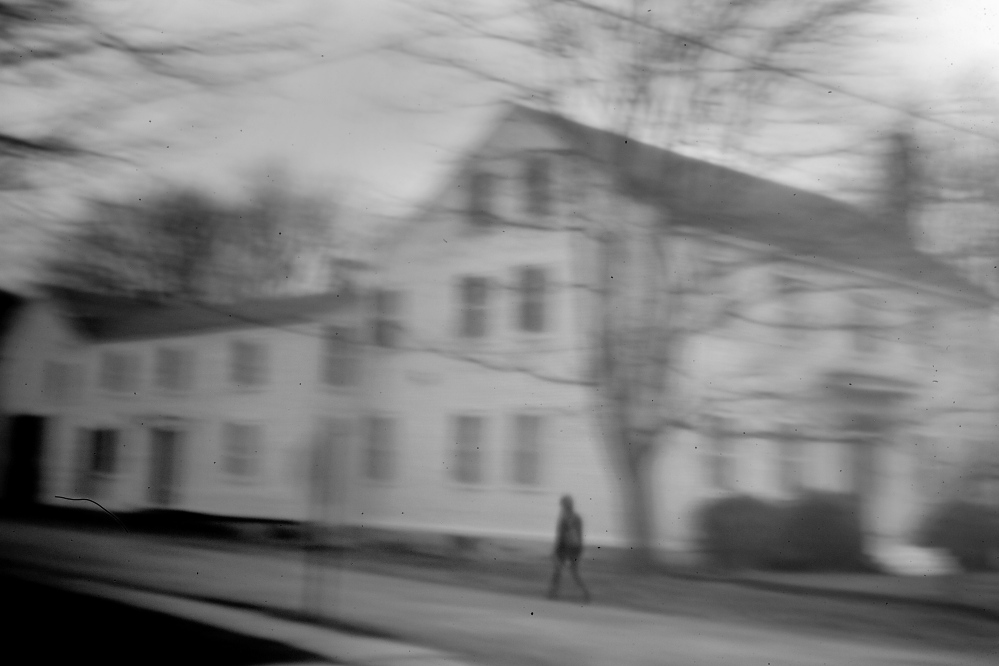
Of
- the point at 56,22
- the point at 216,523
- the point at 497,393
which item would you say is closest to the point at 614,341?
the point at 497,393

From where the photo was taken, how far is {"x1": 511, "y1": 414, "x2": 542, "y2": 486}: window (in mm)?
1514

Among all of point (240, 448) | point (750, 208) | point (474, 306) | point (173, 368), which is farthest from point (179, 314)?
point (750, 208)

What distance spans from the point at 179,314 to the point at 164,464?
29cm

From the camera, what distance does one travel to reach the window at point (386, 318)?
1612 mm

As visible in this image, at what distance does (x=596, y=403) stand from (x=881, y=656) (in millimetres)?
530

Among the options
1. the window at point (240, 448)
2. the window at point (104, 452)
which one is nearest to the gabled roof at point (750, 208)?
the window at point (240, 448)

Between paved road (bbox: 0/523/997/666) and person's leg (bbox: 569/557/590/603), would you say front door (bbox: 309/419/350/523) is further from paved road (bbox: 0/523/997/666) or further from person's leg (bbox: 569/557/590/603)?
person's leg (bbox: 569/557/590/603)

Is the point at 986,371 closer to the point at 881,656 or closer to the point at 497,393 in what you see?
the point at 881,656

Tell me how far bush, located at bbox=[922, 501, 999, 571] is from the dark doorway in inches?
64.8

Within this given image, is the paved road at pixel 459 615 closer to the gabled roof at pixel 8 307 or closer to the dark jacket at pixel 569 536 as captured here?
the dark jacket at pixel 569 536

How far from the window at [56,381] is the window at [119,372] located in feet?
0.30

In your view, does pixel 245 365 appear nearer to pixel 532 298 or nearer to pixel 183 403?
pixel 183 403

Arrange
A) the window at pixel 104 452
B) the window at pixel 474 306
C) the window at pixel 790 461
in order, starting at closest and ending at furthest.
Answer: the window at pixel 790 461
the window at pixel 474 306
the window at pixel 104 452

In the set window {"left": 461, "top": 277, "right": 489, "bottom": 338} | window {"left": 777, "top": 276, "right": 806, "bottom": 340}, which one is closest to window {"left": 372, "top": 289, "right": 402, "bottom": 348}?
window {"left": 461, "top": 277, "right": 489, "bottom": 338}
